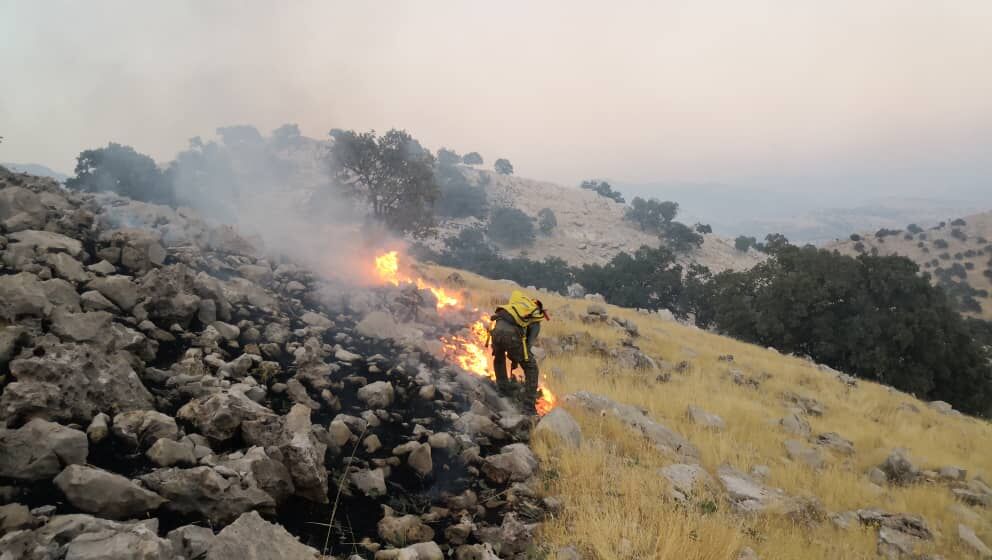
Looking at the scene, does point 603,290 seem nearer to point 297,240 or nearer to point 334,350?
point 297,240

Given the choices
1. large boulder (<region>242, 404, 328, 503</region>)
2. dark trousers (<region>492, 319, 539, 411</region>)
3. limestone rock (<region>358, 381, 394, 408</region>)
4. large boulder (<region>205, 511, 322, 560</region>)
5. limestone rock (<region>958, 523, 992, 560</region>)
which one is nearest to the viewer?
large boulder (<region>205, 511, 322, 560</region>)

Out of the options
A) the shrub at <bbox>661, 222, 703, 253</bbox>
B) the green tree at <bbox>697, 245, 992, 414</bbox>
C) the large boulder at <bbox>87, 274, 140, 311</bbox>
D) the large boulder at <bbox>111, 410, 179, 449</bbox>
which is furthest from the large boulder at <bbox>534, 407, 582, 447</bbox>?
the shrub at <bbox>661, 222, 703, 253</bbox>

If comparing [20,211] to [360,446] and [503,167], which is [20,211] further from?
[503,167]

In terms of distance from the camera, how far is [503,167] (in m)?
106

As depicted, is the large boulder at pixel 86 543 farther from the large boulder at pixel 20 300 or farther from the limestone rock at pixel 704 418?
the limestone rock at pixel 704 418

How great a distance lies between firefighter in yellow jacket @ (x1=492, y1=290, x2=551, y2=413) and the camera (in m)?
7.50

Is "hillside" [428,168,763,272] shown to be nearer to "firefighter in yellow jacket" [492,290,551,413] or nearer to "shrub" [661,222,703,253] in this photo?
"shrub" [661,222,703,253]

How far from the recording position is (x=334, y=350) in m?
7.74

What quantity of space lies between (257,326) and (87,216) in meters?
5.58

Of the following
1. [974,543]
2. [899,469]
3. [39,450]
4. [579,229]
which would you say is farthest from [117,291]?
[579,229]

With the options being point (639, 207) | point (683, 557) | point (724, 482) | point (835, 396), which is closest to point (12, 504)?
point (683, 557)

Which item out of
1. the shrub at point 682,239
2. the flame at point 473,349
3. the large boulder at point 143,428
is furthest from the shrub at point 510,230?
the large boulder at point 143,428

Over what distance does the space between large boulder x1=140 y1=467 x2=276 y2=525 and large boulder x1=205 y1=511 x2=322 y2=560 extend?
586 mm

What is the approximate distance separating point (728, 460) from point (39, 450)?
7.30m
